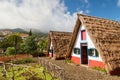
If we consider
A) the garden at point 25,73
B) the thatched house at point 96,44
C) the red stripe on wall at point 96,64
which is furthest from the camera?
the red stripe on wall at point 96,64

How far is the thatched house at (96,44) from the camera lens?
567 inches

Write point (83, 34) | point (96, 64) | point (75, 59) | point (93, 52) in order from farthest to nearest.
→ point (75, 59) → point (83, 34) → point (93, 52) → point (96, 64)

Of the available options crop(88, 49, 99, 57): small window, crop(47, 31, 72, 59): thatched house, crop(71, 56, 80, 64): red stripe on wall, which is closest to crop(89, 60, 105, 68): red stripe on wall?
crop(88, 49, 99, 57): small window

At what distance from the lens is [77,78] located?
508 inches

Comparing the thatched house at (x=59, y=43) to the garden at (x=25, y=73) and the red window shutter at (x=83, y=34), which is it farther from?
the red window shutter at (x=83, y=34)

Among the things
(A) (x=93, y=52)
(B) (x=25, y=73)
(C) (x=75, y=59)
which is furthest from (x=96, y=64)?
(B) (x=25, y=73)

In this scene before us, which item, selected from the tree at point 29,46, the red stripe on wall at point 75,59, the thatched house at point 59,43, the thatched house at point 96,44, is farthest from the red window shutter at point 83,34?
the tree at point 29,46

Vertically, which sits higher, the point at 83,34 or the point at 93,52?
the point at 83,34

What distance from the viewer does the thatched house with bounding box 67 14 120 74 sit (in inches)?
567

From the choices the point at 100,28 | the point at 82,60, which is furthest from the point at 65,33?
the point at 100,28

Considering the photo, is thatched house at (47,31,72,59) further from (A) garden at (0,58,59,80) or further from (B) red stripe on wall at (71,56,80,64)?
(A) garden at (0,58,59,80)

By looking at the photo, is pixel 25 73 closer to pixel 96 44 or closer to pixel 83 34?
pixel 96 44

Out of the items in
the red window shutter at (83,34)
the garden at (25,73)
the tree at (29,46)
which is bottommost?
the garden at (25,73)

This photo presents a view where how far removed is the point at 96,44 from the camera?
15180 millimetres
